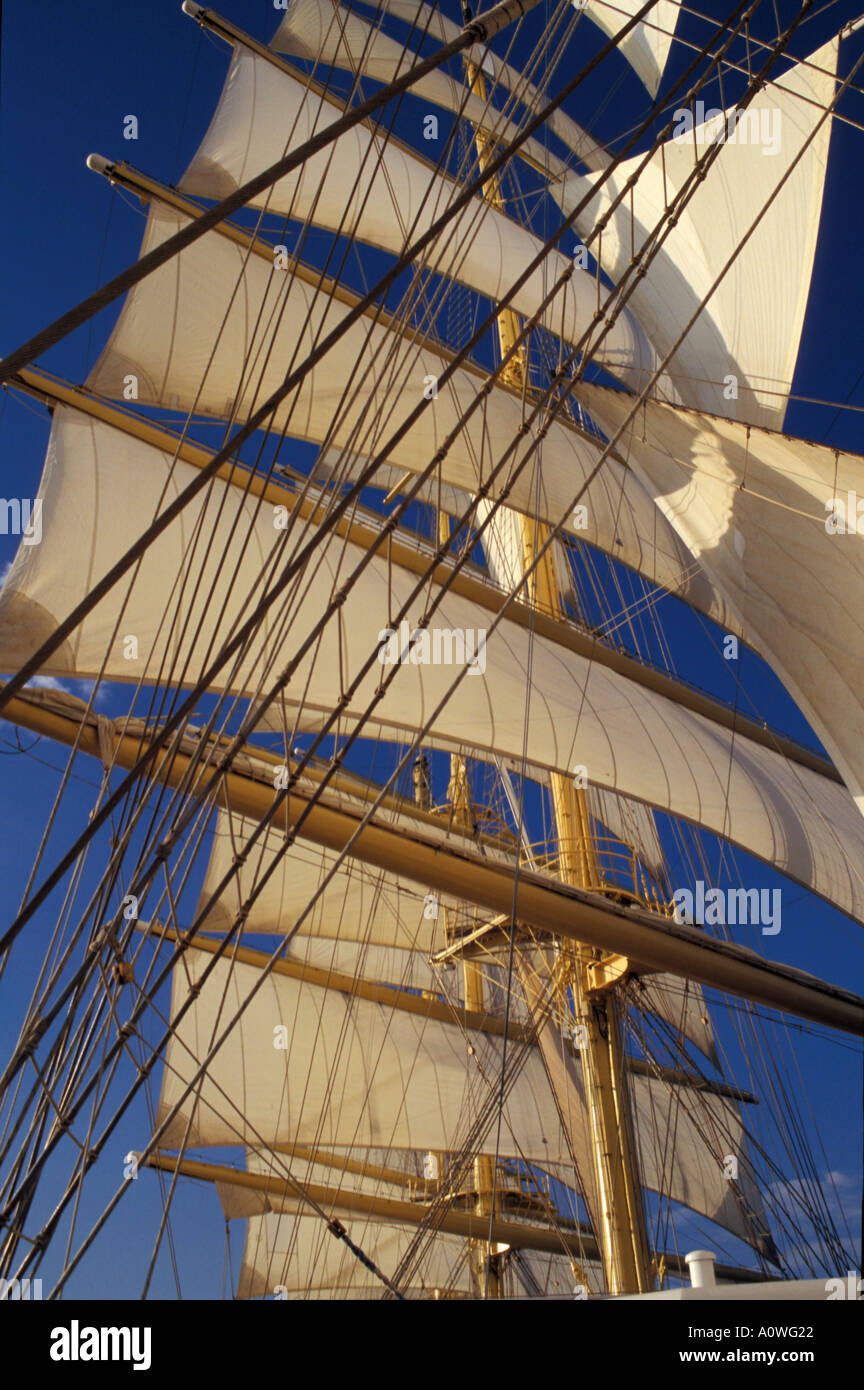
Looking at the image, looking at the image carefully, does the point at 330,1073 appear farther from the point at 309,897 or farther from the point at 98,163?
the point at 98,163

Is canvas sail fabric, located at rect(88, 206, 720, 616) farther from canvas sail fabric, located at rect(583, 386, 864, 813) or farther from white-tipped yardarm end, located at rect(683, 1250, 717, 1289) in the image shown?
white-tipped yardarm end, located at rect(683, 1250, 717, 1289)

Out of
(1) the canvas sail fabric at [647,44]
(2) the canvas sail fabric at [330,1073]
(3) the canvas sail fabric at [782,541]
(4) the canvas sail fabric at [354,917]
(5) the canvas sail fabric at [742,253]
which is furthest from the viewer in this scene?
(2) the canvas sail fabric at [330,1073]

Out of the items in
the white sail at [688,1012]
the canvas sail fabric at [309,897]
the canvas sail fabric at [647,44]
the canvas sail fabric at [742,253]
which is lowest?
the white sail at [688,1012]

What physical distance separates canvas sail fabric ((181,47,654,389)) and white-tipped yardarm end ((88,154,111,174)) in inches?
73.7

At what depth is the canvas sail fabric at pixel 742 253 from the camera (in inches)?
454

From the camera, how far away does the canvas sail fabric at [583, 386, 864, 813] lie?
8703mm

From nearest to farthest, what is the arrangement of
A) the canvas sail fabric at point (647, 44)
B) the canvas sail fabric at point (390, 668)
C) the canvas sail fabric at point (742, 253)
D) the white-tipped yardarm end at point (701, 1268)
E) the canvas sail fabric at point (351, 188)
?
1. the white-tipped yardarm end at point (701, 1268)
2. the canvas sail fabric at point (390, 668)
3. the canvas sail fabric at point (742, 253)
4. the canvas sail fabric at point (351, 188)
5. the canvas sail fabric at point (647, 44)

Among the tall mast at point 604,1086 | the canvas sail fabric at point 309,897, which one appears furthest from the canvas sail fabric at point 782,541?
the canvas sail fabric at point 309,897

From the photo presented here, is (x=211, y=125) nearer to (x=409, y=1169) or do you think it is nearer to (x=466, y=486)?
(x=466, y=486)

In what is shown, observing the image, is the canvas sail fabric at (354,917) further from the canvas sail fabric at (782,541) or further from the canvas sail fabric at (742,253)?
the canvas sail fabric at (742,253)

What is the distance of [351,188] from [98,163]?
4189 millimetres

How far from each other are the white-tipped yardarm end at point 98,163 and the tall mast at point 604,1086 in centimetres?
410

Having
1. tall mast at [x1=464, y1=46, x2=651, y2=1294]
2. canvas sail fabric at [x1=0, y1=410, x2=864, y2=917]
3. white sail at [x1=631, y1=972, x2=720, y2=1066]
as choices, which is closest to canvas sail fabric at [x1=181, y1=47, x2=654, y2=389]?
tall mast at [x1=464, y1=46, x2=651, y2=1294]

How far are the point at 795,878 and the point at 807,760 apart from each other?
4.22 metres
